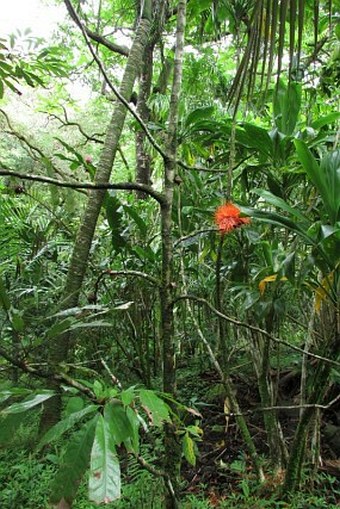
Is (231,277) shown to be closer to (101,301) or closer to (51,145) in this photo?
(101,301)

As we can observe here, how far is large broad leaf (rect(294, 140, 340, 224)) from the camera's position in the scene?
131 cm

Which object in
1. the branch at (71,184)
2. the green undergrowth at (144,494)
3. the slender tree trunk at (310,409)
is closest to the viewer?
the branch at (71,184)

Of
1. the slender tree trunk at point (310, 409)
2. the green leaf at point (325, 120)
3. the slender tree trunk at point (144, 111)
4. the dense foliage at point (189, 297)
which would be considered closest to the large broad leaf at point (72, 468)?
the dense foliage at point (189, 297)

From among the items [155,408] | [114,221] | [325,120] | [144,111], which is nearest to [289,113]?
[325,120]

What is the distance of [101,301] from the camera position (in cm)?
267

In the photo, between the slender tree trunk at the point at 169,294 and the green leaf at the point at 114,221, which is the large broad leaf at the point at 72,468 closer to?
the slender tree trunk at the point at 169,294

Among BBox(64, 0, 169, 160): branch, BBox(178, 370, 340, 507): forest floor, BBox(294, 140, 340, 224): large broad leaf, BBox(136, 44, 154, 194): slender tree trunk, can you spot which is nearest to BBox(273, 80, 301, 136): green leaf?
BBox(294, 140, 340, 224): large broad leaf

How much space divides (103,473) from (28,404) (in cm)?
21

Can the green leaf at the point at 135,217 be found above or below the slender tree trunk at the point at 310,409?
above

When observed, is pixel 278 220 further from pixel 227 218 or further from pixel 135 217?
pixel 135 217

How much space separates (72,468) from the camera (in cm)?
64

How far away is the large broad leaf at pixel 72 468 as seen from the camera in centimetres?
63

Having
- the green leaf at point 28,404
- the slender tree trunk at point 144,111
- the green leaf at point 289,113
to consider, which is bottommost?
the green leaf at point 28,404

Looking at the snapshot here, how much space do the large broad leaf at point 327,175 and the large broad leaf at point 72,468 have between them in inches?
40.8
